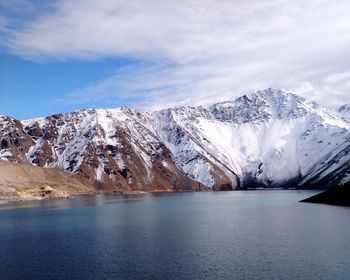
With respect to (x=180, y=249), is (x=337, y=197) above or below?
above

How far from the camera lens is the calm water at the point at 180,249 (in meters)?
65.9

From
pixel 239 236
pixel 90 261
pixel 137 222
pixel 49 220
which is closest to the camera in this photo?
pixel 90 261

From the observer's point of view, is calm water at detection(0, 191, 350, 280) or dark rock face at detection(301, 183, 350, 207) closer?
calm water at detection(0, 191, 350, 280)

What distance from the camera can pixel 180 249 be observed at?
3236 inches

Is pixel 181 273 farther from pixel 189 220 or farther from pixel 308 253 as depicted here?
pixel 189 220

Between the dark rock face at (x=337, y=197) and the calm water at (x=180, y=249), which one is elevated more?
the dark rock face at (x=337, y=197)

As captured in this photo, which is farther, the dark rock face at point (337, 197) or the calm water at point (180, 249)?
the dark rock face at point (337, 197)

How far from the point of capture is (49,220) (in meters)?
134

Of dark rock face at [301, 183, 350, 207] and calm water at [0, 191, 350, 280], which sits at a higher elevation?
dark rock face at [301, 183, 350, 207]

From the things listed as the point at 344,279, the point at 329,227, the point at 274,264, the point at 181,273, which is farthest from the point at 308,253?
the point at 329,227

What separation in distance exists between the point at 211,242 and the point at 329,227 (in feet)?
99.1

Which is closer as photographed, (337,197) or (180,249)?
(180,249)

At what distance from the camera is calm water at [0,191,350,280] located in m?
65.9

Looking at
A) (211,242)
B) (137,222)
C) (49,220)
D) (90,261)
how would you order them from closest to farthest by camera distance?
(90,261) < (211,242) < (137,222) < (49,220)
